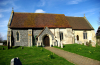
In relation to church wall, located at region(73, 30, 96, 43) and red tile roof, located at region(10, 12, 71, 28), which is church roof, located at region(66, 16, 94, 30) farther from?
red tile roof, located at region(10, 12, 71, 28)

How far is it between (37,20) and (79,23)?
13864 mm

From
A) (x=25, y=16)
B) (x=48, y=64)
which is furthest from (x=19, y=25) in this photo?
(x=48, y=64)

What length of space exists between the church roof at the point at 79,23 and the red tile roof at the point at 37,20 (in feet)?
11.3

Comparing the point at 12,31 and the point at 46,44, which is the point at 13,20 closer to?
the point at 12,31

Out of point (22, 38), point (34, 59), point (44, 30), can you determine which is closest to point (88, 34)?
point (44, 30)

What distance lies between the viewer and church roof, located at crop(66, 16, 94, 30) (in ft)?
87.6

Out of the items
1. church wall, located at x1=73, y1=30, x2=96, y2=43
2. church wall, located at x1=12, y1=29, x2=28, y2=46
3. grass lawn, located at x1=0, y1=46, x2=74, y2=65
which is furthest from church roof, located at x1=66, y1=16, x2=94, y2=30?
grass lawn, located at x1=0, y1=46, x2=74, y2=65

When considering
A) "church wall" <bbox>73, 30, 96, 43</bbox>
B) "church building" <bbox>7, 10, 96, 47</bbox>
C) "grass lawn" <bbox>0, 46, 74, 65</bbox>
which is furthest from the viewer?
"church wall" <bbox>73, 30, 96, 43</bbox>

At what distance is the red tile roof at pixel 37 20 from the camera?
22.3 m

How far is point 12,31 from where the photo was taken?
21.6m

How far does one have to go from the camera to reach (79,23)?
2800cm

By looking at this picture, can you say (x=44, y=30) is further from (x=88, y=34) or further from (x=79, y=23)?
(x=88, y=34)

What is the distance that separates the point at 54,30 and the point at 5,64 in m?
16.9

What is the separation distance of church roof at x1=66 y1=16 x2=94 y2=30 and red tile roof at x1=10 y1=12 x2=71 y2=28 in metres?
3.45
